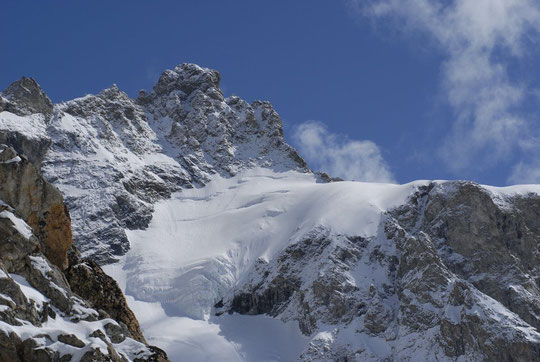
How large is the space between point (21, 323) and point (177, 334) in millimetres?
121263

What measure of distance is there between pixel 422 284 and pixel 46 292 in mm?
121269

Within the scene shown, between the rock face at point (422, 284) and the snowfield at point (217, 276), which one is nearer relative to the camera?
the rock face at point (422, 284)

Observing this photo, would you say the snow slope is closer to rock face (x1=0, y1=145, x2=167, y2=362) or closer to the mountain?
the mountain

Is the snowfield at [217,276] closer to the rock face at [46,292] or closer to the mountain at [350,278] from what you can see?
the mountain at [350,278]

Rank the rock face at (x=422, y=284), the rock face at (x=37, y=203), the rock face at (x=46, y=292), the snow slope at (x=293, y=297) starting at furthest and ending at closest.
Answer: the snow slope at (x=293, y=297)
the rock face at (x=422, y=284)
the rock face at (x=37, y=203)
the rock face at (x=46, y=292)

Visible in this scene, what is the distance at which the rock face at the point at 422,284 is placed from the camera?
145125 mm

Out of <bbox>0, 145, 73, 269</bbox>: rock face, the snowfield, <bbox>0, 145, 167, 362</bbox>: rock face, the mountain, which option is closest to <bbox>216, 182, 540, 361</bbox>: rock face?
the mountain

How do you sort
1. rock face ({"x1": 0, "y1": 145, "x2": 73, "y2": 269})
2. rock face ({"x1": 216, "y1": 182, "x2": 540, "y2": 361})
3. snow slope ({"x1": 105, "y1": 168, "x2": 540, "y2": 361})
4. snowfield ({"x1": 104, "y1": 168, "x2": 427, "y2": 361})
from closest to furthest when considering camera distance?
rock face ({"x1": 0, "y1": 145, "x2": 73, "y2": 269}) → rock face ({"x1": 216, "y1": 182, "x2": 540, "y2": 361}) → snow slope ({"x1": 105, "y1": 168, "x2": 540, "y2": 361}) → snowfield ({"x1": 104, "y1": 168, "x2": 427, "y2": 361})

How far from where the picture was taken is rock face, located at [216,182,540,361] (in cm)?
14512

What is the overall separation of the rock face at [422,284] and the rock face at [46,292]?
103415mm

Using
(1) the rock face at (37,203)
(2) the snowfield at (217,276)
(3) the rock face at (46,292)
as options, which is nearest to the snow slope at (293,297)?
(2) the snowfield at (217,276)

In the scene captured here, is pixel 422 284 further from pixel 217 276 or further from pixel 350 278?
pixel 217 276

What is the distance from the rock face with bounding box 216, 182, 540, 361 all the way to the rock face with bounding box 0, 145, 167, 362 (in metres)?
103

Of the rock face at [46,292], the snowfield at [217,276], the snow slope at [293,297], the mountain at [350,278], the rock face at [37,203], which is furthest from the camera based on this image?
the snowfield at [217,276]
